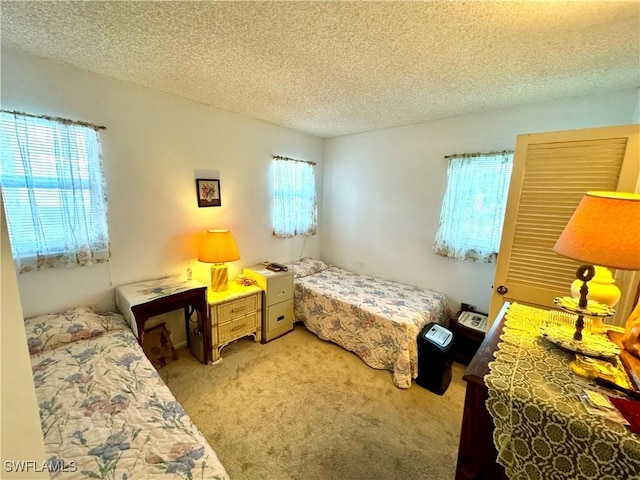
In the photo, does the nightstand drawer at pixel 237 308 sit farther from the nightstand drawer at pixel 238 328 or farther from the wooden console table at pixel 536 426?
the wooden console table at pixel 536 426

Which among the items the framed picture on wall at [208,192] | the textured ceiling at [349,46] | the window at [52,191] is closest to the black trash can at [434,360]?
the textured ceiling at [349,46]

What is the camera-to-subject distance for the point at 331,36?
1374 mm

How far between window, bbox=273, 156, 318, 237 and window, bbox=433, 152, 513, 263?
1.71 meters

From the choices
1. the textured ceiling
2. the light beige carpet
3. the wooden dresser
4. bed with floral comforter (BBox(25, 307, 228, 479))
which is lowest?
the light beige carpet

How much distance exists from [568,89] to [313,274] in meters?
2.89

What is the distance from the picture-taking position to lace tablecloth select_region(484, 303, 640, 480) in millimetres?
706

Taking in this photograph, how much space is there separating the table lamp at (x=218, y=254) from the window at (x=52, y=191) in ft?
2.43

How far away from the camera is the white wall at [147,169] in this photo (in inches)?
69.7

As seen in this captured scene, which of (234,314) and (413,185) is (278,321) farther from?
(413,185)

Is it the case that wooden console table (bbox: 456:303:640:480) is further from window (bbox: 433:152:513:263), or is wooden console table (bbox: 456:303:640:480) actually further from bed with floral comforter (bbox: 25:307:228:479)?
window (bbox: 433:152:513:263)

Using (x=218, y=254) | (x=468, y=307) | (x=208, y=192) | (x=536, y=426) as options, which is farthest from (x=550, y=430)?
(x=208, y=192)

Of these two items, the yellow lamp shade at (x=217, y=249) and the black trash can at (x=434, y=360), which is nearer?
the black trash can at (x=434, y=360)

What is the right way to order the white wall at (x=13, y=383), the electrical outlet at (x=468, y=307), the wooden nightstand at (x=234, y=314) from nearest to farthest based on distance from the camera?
1. the white wall at (x=13, y=383)
2. the wooden nightstand at (x=234, y=314)
3. the electrical outlet at (x=468, y=307)

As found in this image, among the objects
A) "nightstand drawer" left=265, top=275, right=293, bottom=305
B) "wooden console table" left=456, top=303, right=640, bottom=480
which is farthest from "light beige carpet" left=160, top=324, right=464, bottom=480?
"wooden console table" left=456, top=303, right=640, bottom=480
